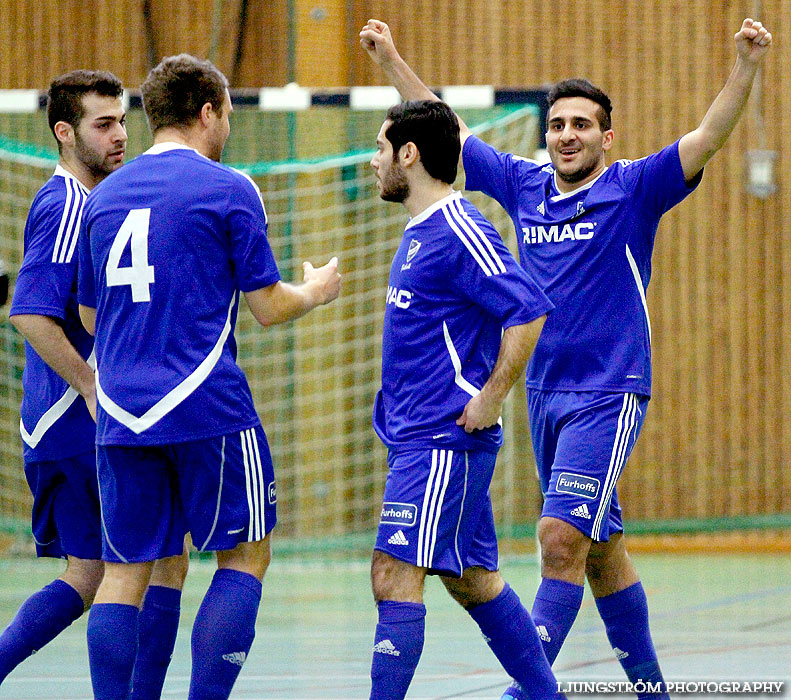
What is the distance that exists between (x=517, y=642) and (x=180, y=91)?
5.62 ft

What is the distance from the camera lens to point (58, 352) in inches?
137

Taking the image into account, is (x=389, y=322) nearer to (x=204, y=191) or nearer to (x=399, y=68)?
(x=204, y=191)

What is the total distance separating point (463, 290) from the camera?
3.34m

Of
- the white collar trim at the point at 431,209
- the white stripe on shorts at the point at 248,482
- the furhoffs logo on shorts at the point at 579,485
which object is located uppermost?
the white collar trim at the point at 431,209

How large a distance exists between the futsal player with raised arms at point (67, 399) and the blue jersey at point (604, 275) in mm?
1329

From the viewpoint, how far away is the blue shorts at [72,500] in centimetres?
370

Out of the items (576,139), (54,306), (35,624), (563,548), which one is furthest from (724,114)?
(35,624)

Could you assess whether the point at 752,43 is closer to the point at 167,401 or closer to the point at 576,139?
the point at 576,139

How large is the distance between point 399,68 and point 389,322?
1.22 meters

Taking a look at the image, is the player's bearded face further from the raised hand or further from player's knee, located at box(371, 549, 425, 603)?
player's knee, located at box(371, 549, 425, 603)

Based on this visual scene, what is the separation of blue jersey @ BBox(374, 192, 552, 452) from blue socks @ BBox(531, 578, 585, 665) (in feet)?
1.90

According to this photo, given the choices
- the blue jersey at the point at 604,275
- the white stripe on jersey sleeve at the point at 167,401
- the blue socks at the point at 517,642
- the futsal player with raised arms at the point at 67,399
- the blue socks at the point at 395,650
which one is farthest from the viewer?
the blue jersey at the point at 604,275

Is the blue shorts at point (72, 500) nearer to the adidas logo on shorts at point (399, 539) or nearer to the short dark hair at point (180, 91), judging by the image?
the adidas logo on shorts at point (399, 539)

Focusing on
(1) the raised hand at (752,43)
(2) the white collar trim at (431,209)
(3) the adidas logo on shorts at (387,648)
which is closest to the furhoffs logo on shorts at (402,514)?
(3) the adidas logo on shorts at (387,648)
